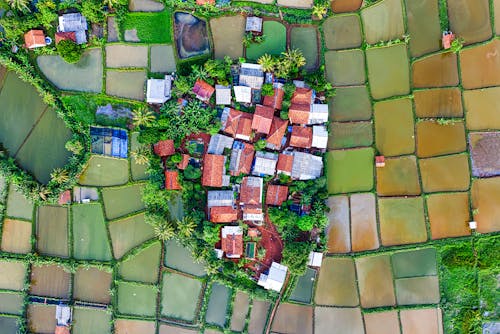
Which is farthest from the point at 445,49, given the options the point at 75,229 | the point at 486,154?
the point at 75,229

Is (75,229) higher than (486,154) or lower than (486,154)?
lower

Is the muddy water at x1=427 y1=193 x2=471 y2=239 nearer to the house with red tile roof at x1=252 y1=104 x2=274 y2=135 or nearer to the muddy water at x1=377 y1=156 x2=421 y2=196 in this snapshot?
the muddy water at x1=377 y1=156 x2=421 y2=196

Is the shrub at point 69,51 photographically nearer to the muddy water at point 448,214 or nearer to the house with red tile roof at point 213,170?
the house with red tile roof at point 213,170

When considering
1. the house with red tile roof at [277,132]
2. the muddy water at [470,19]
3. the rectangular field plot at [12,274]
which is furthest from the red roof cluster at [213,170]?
the muddy water at [470,19]

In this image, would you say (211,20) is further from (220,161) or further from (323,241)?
(323,241)

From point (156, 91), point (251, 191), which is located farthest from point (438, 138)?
Answer: point (156, 91)

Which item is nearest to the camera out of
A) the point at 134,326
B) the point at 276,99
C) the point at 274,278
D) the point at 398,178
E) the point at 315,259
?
the point at 274,278

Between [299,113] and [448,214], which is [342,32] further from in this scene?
[448,214]

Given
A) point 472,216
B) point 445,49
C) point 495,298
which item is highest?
point 445,49
